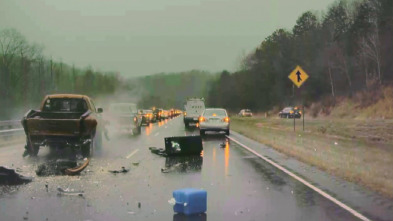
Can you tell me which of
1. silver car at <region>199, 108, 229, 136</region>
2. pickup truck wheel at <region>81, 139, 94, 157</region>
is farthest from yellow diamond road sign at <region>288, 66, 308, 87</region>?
pickup truck wheel at <region>81, 139, 94, 157</region>

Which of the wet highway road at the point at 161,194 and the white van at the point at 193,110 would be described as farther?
the white van at the point at 193,110

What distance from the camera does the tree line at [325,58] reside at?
69.4m

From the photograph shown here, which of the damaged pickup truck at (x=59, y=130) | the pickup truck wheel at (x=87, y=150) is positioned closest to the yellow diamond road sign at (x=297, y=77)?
the damaged pickup truck at (x=59, y=130)

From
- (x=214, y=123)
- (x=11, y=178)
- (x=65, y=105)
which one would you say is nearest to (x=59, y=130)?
(x=65, y=105)

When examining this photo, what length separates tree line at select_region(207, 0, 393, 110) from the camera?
228 ft

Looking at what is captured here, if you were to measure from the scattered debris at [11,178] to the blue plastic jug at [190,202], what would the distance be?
4.52 m

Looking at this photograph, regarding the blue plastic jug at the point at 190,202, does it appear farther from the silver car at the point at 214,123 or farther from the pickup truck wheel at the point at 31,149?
the silver car at the point at 214,123

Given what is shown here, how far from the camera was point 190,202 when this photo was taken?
7.21 meters

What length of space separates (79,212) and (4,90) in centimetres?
7382

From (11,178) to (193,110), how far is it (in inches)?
1378

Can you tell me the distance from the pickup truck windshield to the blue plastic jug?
10554mm

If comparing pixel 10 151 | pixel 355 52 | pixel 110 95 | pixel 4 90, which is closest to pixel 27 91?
pixel 4 90

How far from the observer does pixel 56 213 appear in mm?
7195

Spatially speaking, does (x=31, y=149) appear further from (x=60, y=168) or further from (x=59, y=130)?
(x=60, y=168)
